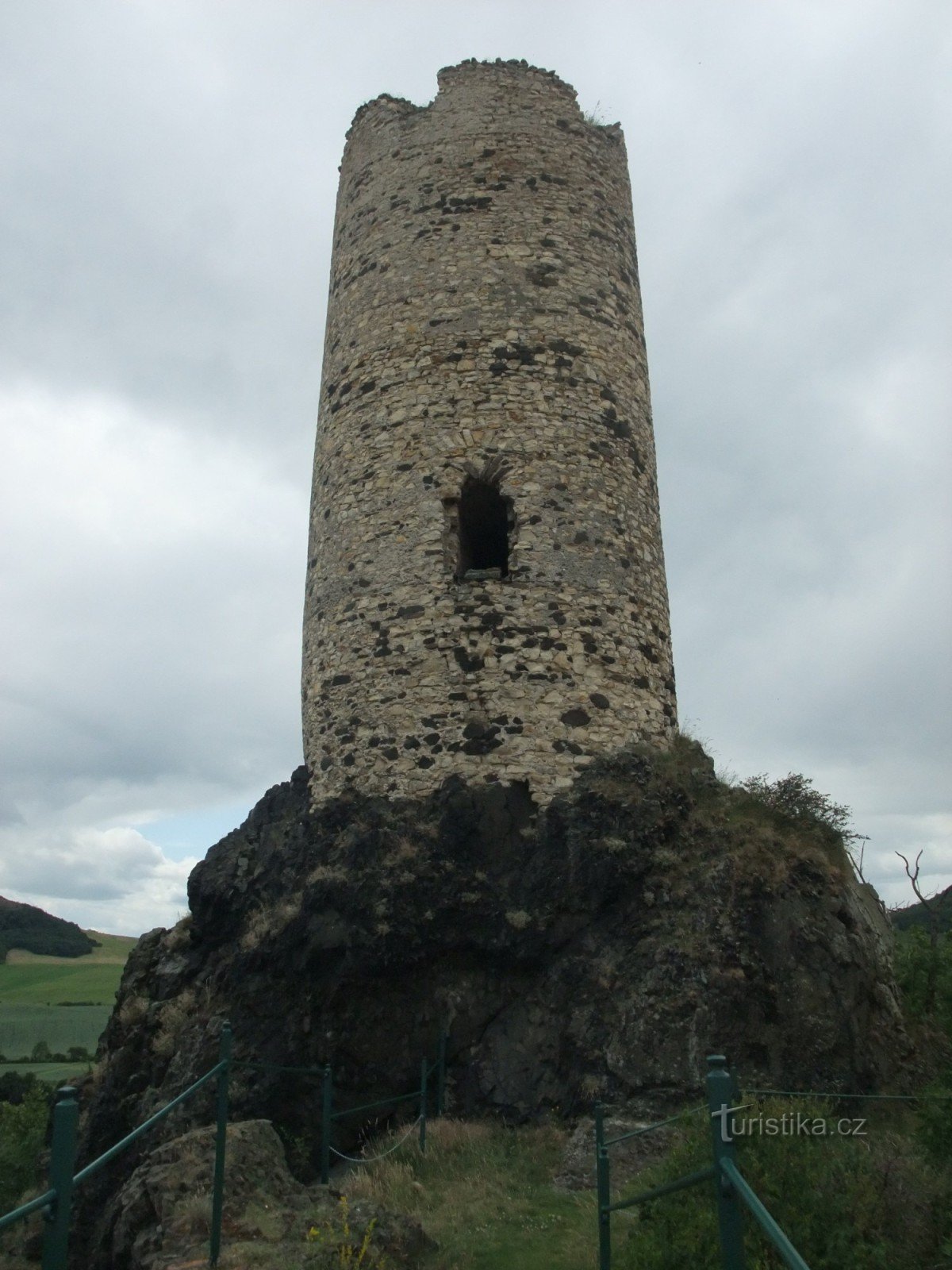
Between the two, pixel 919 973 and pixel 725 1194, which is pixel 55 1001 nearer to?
pixel 919 973

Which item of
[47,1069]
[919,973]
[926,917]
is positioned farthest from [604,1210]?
[47,1069]

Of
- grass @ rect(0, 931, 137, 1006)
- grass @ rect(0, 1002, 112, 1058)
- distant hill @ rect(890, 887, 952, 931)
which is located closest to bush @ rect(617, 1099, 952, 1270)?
distant hill @ rect(890, 887, 952, 931)

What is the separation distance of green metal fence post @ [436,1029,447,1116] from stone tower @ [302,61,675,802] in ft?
7.08

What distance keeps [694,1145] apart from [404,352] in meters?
8.53

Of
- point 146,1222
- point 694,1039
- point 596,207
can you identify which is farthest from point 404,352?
point 146,1222

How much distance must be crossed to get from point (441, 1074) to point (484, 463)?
5.79 m

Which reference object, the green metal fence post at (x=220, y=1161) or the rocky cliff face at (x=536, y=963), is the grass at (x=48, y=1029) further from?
the green metal fence post at (x=220, y=1161)

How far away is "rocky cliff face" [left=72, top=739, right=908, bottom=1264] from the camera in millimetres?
7758

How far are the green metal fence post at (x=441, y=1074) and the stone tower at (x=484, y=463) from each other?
2.16 m

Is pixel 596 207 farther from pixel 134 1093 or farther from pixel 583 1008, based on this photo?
pixel 134 1093

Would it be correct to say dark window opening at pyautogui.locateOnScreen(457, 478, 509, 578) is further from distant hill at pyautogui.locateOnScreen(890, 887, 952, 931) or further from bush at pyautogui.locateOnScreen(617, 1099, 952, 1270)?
distant hill at pyautogui.locateOnScreen(890, 887, 952, 931)

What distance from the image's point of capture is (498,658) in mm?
9516

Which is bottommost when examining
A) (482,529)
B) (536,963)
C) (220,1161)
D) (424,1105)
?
(220,1161)

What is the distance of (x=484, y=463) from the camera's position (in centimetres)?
1027
